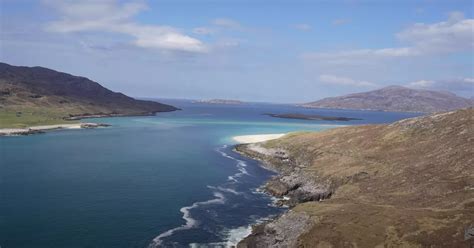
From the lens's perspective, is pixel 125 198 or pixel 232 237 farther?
pixel 125 198

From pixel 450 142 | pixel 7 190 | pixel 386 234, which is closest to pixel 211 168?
pixel 7 190

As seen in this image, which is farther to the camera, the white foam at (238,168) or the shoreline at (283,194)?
the white foam at (238,168)

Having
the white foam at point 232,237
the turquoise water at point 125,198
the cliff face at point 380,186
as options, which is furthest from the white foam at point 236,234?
the cliff face at point 380,186

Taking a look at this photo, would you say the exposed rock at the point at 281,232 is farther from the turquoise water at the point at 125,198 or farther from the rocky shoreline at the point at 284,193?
the turquoise water at the point at 125,198

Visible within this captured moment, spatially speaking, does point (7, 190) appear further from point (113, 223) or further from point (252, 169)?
point (252, 169)

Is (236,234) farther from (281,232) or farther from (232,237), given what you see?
(281,232)

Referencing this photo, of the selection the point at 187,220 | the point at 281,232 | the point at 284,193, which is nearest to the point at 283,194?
the point at 284,193

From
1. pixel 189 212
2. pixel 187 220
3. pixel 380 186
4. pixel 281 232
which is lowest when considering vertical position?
pixel 187 220

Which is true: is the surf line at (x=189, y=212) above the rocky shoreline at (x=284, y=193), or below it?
below
